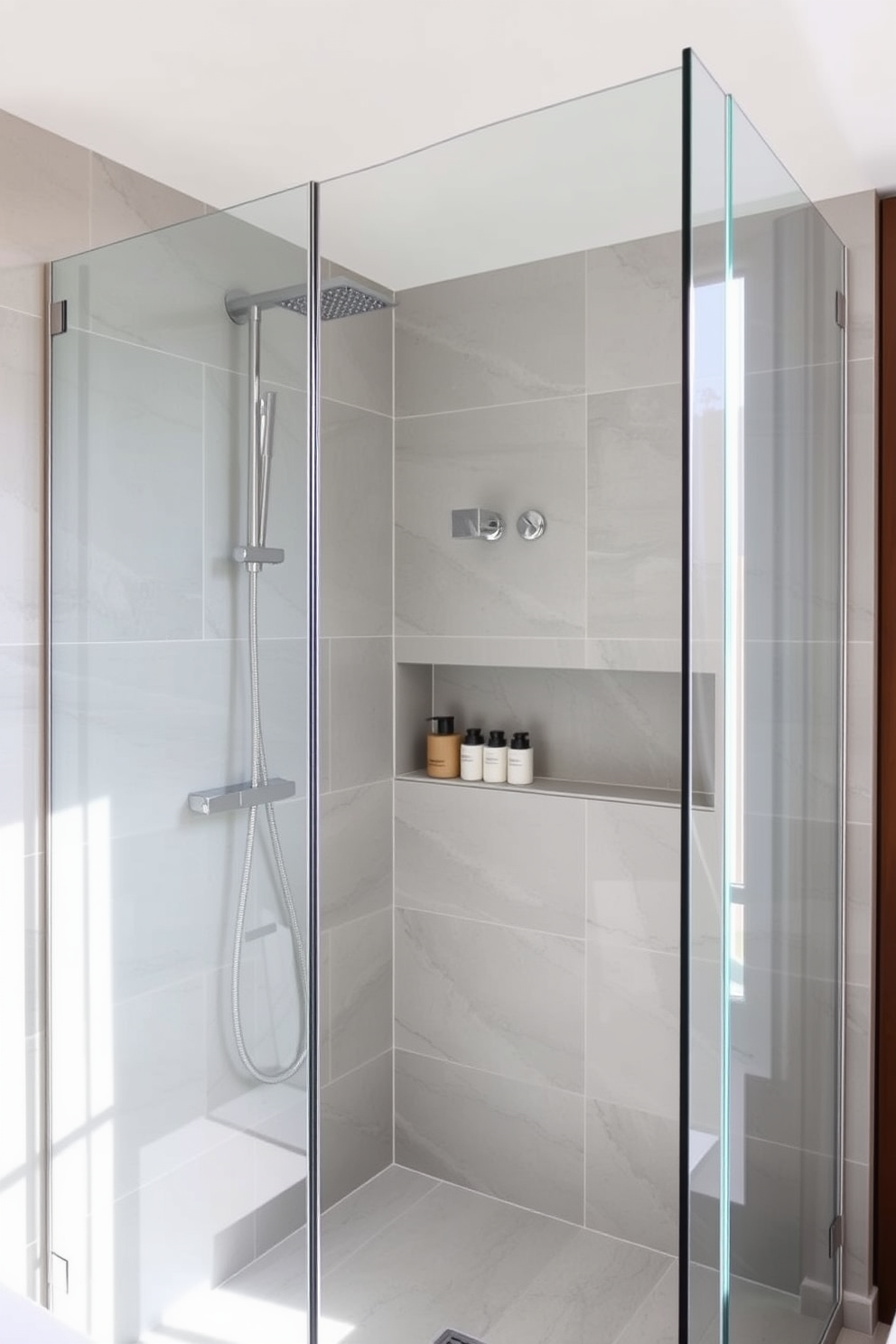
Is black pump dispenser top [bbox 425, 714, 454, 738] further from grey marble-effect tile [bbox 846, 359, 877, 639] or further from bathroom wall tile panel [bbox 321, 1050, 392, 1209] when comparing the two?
grey marble-effect tile [bbox 846, 359, 877, 639]

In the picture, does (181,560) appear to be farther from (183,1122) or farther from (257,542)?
(183,1122)

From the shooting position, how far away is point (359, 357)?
1438mm

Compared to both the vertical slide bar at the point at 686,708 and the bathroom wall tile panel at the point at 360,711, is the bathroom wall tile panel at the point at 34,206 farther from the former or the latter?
the vertical slide bar at the point at 686,708

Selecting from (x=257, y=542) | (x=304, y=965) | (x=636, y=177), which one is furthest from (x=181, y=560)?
(x=636, y=177)

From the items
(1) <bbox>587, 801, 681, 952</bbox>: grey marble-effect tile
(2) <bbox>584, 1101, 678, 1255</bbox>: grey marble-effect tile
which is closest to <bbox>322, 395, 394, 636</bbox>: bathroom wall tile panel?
(1) <bbox>587, 801, 681, 952</bbox>: grey marble-effect tile

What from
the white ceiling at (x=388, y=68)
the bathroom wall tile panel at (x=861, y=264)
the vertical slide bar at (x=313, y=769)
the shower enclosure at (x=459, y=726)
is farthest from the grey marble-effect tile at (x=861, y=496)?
the vertical slide bar at (x=313, y=769)

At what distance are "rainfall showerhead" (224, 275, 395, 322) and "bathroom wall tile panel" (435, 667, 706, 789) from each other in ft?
1.72

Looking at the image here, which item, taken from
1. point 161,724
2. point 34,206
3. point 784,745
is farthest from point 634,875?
point 34,206

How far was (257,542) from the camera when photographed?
5.10 ft

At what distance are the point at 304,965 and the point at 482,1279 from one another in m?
Answer: 0.52

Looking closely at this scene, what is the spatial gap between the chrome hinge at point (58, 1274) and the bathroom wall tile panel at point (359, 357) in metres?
1.57

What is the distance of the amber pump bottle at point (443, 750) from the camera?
1424mm

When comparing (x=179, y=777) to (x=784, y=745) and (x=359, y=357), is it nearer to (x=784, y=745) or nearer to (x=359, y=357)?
(x=359, y=357)

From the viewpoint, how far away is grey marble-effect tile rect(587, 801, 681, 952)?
1288 millimetres
